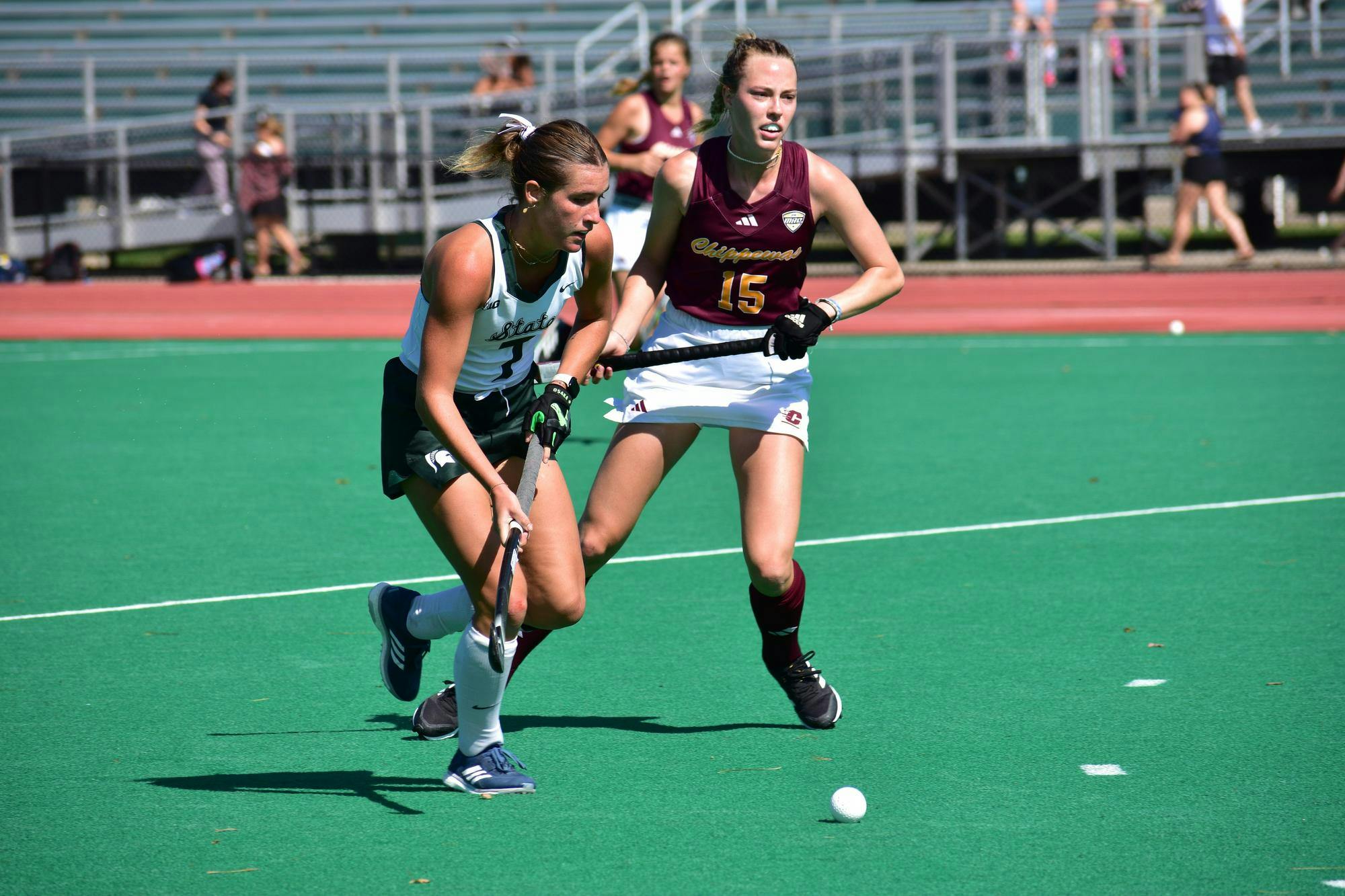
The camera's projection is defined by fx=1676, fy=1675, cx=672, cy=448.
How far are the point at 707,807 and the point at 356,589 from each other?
9.68ft

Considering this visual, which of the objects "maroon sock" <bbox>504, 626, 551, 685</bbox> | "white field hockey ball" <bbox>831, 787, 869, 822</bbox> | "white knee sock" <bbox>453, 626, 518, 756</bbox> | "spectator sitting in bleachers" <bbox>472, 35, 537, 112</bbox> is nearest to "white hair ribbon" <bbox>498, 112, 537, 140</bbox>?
"white knee sock" <bbox>453, 626, 518, 756</bbox>

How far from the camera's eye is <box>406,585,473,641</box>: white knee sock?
4.87 meters

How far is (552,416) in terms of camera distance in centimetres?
451

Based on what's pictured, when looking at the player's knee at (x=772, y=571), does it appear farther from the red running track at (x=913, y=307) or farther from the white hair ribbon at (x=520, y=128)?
the red running track at (x=913, y=307)

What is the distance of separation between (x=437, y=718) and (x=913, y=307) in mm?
14596

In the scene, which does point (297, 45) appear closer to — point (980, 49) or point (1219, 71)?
point (980, 49)

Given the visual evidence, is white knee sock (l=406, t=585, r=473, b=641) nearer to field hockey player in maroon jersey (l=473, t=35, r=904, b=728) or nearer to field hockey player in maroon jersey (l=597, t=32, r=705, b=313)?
field hockey player in maroon jersey (l=473, t=35, r=904, b=728)

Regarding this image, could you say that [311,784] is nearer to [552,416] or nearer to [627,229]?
[552,416]

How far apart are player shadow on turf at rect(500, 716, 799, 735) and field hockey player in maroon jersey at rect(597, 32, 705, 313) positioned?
4.85 meters

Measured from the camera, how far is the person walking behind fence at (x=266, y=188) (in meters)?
21.6

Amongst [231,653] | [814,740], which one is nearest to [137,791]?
[231,653]

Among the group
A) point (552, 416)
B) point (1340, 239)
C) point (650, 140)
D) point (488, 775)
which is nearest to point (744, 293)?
point (552, 416)

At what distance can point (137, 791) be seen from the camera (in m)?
4.51

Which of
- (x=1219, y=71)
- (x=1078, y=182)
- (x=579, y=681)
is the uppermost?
(x=1219, y=71)
